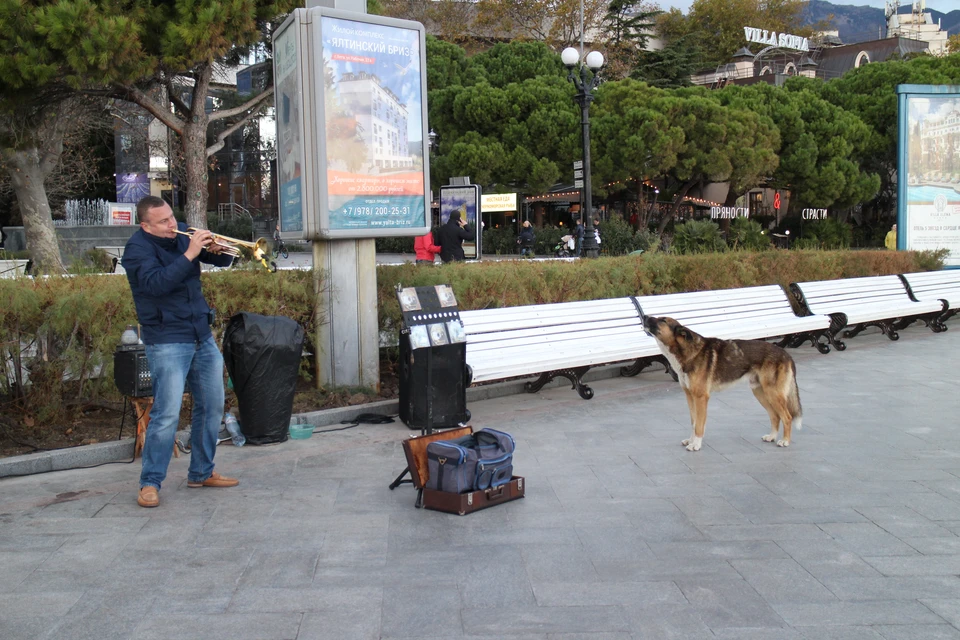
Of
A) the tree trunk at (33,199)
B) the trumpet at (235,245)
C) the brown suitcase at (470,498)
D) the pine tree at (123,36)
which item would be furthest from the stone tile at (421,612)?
the tree trunk at (33,199)

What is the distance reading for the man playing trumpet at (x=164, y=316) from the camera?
5.16 m

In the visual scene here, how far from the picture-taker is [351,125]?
7.89m

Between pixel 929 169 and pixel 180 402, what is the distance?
17.0m

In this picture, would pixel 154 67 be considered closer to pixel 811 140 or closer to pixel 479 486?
pixel 479 486

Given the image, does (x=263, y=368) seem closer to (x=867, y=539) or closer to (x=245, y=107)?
(x=867, y=539)

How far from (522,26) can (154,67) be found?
1564 inches

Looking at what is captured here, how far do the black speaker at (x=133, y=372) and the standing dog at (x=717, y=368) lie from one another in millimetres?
3752

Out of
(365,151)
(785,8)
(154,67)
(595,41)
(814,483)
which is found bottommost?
(814,483)

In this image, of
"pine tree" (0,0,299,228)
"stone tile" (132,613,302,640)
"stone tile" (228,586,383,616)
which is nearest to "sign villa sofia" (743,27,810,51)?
"pine tree" (0,0,299,228)

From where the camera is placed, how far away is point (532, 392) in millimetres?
9055

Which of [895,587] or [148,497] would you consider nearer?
[895,587]

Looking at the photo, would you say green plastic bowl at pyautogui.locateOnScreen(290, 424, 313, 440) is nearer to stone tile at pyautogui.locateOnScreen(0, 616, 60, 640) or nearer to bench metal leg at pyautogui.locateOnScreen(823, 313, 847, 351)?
stone tile at pyautogui.locateOnScreen(0, 616, 60, 640)

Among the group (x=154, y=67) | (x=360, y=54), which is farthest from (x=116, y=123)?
(x=360, y=54)

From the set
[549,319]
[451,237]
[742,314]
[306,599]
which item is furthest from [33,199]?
[306,599]
